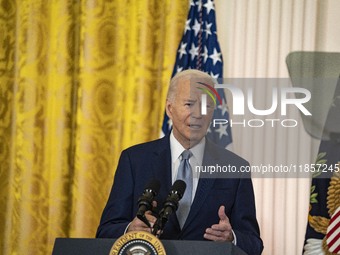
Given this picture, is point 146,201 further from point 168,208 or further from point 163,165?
point 163,165

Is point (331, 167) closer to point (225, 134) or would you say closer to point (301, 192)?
point (301, 192)

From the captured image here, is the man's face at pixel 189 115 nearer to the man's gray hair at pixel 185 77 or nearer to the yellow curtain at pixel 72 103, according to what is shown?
the man's gray hair at pixel 185 77

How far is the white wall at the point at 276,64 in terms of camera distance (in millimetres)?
5723

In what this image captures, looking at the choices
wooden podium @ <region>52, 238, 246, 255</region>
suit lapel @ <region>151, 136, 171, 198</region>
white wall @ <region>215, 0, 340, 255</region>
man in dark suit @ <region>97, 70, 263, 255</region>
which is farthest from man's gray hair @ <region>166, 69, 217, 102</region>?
wooden podium @ <region>52, 238, 246, 255</region>

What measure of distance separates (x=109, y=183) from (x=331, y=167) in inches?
62.9

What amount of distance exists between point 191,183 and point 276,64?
164 cm

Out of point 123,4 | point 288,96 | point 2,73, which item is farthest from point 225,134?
point 2,73

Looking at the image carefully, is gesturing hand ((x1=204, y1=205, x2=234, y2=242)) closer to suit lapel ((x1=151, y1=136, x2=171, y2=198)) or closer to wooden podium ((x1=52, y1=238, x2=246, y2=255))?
wooden podium ((x1=52, y1=238, x2=246, y2=255))

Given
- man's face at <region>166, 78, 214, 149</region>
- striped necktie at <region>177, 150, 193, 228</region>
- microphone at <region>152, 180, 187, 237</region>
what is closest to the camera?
microphone at <region>152, 180, 187, 237</region>

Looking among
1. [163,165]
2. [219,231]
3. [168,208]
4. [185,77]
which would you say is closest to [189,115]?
[185,77]

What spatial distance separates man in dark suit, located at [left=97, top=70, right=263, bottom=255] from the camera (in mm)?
4359

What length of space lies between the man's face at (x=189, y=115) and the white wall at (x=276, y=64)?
109 centimetres

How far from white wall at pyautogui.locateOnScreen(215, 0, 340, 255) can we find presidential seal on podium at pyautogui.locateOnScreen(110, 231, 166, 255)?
2417mm

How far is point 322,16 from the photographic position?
592 cm
